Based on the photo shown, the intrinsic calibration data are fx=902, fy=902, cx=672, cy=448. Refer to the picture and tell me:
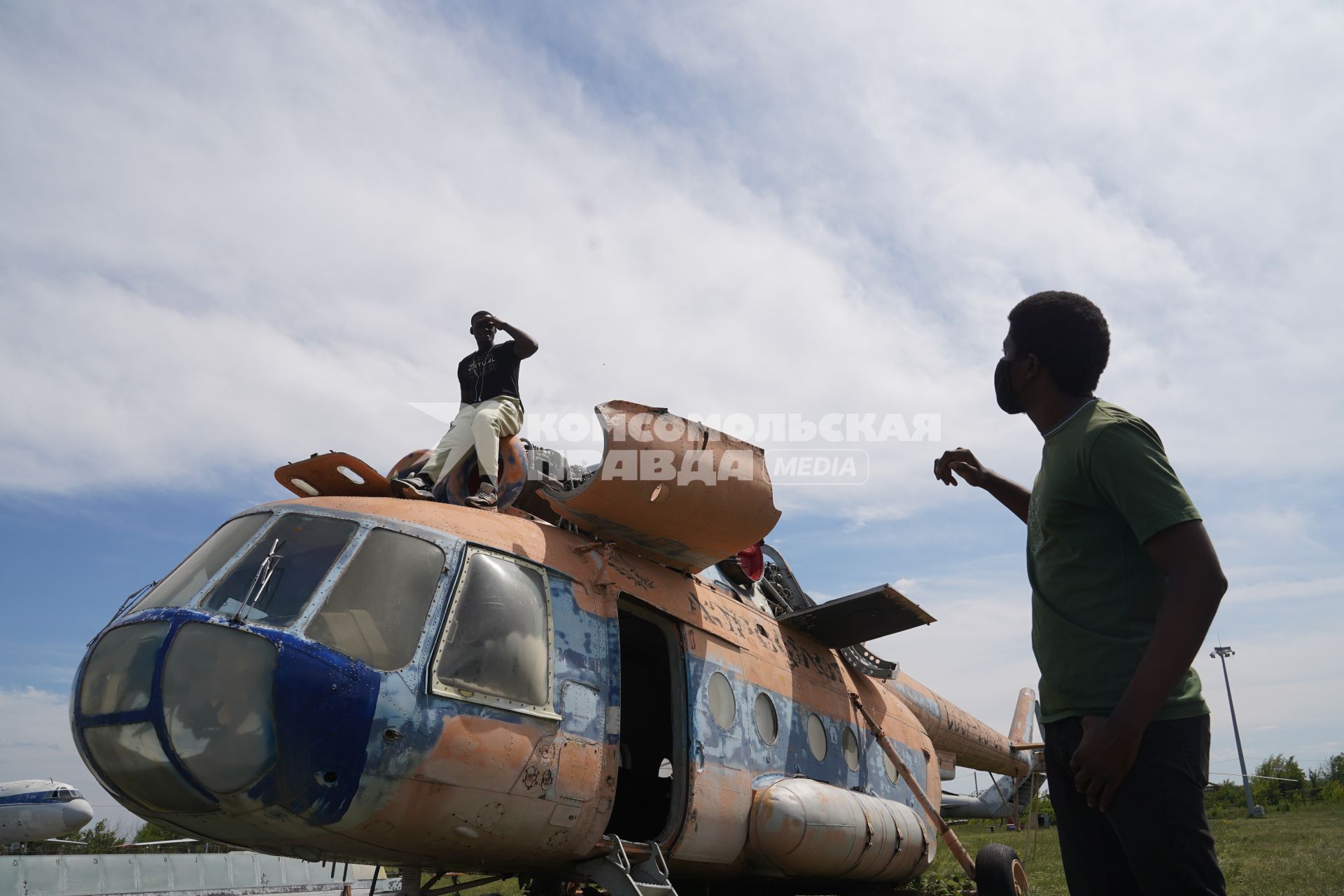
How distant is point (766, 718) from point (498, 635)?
9.09 feet

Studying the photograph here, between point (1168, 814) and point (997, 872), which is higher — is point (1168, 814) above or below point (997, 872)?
above

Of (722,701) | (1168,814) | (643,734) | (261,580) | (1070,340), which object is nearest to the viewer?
(1168,814)

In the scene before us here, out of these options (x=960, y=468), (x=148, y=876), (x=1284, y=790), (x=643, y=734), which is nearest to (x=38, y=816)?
(x=148, y=876)

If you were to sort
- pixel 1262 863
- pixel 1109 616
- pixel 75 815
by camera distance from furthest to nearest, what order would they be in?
pixel 75 815
pixel 1262 863
pixel 1109 616

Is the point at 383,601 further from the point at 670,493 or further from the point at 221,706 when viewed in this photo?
the point at 670,493

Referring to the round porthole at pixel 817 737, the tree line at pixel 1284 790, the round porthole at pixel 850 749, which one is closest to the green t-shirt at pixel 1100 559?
the round porthole at pixel 817 737

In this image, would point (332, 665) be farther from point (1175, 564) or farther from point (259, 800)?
point (1175, 564)

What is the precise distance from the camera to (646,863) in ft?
18.0

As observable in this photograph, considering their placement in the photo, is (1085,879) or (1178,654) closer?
(1178,654)

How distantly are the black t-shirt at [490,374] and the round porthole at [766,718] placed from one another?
3102mm

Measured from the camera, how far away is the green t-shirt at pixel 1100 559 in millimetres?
2512

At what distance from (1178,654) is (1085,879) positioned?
0.95 m

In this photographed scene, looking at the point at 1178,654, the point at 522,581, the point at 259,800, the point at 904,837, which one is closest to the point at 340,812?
the point at 259,800

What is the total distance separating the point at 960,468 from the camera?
153 inches
